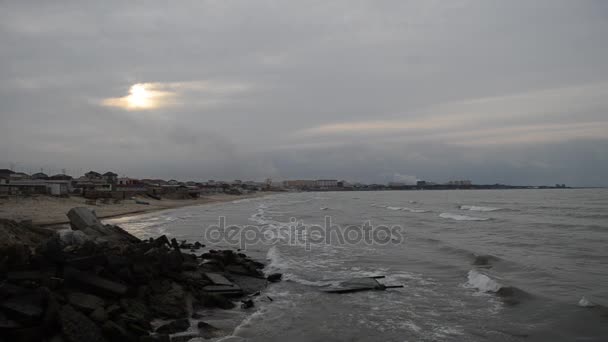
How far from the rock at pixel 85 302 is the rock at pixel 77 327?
596mm

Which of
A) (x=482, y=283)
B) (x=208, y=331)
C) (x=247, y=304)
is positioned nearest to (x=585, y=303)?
(x=482, y=283)

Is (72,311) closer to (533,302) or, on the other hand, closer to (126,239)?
(126,239)

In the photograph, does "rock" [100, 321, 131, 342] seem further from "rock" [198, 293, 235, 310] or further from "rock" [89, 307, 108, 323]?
"rock" [198, 293, 235, 310]

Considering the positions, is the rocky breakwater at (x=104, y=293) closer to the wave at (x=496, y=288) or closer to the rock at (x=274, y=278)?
the rock at (x=274, y=278)

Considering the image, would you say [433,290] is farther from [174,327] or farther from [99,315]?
[99,315]

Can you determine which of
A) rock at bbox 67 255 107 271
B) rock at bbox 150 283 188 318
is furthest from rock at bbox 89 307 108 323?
rock at bbox 67 255 107 271

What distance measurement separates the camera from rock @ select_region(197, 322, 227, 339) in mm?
8836

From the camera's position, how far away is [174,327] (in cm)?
886

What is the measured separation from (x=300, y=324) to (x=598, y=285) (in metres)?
9.88

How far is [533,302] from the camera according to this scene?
37.9ft
